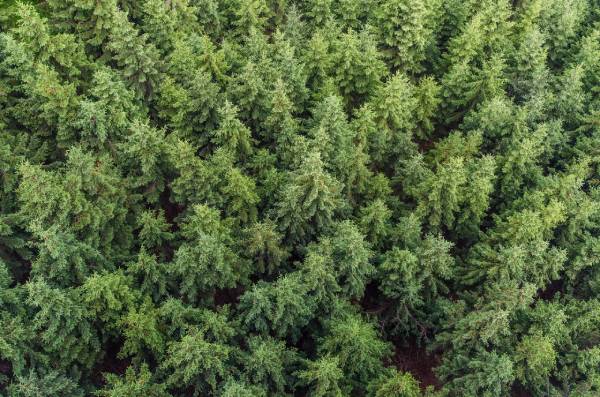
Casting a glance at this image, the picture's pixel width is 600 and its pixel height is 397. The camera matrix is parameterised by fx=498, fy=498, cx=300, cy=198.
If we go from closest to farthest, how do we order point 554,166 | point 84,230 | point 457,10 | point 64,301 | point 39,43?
point 64,301, point 84,230, point 39,43, point 554,166, point 457,10

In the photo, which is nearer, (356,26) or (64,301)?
(64,301)

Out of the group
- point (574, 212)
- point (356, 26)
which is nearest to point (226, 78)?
point (356, 26)

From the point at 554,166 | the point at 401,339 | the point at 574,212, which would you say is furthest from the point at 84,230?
the point at 554,166

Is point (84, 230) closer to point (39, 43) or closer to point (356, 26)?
point (39, 43)

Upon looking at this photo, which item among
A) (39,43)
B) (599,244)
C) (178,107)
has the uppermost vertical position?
(39,43)

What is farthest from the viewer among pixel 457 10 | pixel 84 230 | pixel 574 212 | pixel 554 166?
pixel 457 10

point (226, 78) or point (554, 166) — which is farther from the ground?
point (226, 78)
